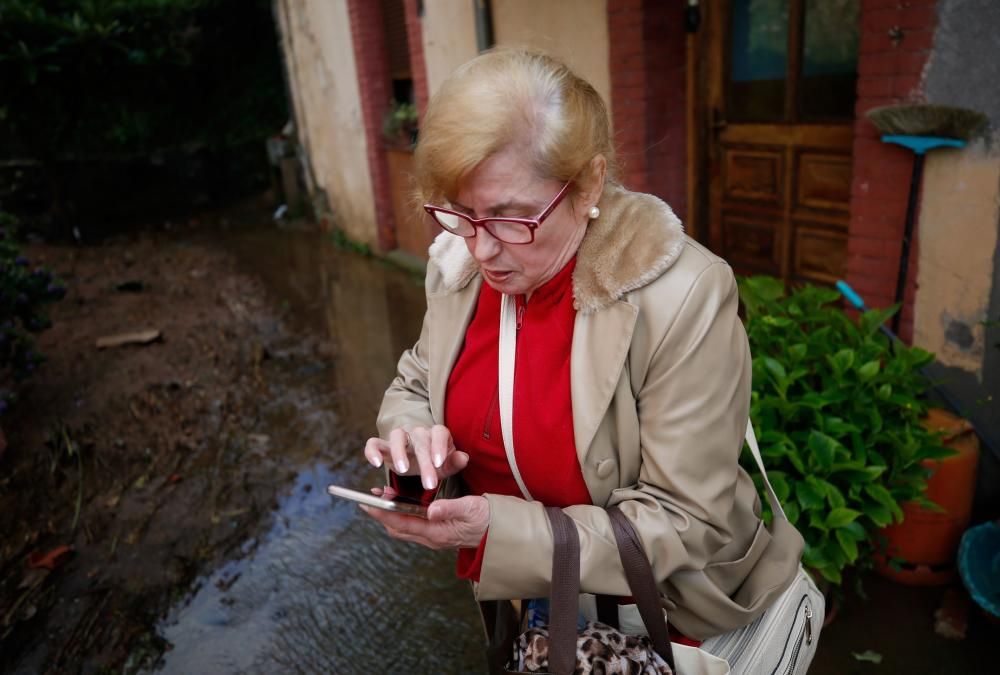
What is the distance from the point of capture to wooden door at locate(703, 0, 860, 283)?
369 centimetres

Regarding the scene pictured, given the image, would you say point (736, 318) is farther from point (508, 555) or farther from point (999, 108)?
point (999, 108)

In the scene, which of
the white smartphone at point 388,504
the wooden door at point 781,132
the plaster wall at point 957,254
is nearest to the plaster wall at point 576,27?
the wooden door at point 781,132

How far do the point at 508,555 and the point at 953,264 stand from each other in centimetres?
241

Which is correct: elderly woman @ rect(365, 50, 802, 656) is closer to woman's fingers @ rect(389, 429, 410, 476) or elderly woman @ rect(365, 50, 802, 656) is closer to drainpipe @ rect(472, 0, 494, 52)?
woman's fingers @ rect(389, 429, 410, 476)

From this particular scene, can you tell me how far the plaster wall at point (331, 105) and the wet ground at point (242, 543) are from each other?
3.13 m

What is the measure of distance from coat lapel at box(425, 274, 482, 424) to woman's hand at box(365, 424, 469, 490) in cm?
9

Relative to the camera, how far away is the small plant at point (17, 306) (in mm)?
4332

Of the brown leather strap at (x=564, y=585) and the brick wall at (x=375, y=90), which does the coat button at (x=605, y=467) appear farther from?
the brick wall at (x=375, y=90)

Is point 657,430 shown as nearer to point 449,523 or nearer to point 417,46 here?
point 449,523

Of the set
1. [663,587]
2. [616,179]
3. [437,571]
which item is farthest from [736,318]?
[437,571]

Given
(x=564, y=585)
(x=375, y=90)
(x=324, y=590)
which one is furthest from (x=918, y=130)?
(x=375, y=90)

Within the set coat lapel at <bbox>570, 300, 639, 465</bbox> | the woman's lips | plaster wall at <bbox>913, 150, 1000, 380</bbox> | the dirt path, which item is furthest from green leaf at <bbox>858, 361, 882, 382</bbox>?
the dirt path

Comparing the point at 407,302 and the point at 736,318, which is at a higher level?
the point at 736,318

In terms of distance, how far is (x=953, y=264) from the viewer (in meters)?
2.93
